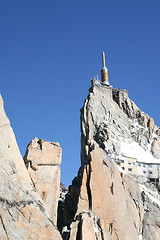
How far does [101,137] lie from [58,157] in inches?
1861

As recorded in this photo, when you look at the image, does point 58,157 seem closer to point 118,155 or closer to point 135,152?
point 118,155

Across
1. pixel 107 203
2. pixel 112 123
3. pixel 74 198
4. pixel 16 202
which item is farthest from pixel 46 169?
pixel 112 123

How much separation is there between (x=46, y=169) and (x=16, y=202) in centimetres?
1796

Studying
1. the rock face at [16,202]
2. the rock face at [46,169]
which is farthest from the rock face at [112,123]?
the rock face at [16,202]

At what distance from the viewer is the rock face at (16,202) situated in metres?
56.6

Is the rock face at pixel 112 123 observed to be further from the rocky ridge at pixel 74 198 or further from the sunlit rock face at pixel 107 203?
the sunlit rock face at pixel 107 203

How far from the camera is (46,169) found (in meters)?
76.6

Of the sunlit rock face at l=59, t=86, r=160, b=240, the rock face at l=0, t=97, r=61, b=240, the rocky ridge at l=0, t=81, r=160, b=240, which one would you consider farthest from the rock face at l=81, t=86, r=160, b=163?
the rock face at l=0, t=97, r=61, b=240

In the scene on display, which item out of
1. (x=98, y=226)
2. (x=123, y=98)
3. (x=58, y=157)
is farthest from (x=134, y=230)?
(x=123, y=98)

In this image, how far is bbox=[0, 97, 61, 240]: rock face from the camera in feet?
186

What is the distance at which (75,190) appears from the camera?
8962 centimetres

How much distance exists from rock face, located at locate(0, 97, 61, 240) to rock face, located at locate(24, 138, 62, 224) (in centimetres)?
1029

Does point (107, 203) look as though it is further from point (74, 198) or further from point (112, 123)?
point (112, 123)

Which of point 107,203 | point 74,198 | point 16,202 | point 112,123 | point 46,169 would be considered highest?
point 112,123
